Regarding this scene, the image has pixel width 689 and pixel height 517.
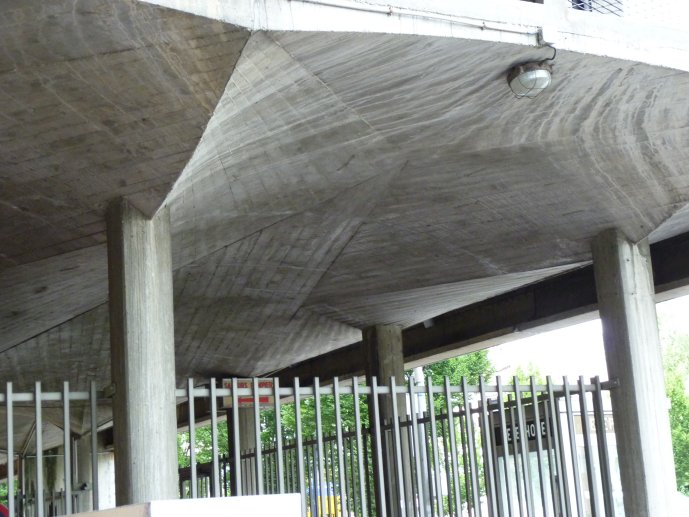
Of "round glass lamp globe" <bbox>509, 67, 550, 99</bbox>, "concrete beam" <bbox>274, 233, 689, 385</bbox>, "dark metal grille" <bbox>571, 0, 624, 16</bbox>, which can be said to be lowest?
"concrete beam" <bbox>274, 233, 689, 385</bbox>

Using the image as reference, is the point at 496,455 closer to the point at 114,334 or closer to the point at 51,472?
the point at 114,334

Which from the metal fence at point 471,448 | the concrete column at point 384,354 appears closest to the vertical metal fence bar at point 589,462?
the metal fence at point 471,448

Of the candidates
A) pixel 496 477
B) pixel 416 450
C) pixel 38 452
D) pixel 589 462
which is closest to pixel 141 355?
pixel 38 452

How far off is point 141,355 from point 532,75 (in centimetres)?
383

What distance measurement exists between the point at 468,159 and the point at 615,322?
110 inches

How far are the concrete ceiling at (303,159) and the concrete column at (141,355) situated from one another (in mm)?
339

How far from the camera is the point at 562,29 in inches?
278

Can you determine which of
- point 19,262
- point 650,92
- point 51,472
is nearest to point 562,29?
point 650,92

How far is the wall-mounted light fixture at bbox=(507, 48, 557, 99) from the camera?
7199 millimetres

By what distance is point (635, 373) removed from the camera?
1023cm

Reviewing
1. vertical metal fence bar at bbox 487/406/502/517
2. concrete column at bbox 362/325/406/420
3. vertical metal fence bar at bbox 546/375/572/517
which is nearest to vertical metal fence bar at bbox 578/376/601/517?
vertical metal fence bar at bbox 546/375/572/517

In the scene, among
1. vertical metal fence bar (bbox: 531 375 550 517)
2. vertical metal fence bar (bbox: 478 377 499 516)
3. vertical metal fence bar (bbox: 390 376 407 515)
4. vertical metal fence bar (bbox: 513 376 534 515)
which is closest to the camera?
vertical metal fence bar (bbox: 390 376 407 515)

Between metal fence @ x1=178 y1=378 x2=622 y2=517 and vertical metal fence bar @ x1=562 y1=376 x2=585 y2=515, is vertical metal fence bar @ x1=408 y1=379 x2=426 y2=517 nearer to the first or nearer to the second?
metal fence @ x1=178 y1=378 x2=622 y2=517

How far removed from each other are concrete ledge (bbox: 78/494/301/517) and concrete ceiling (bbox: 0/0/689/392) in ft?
12.3
